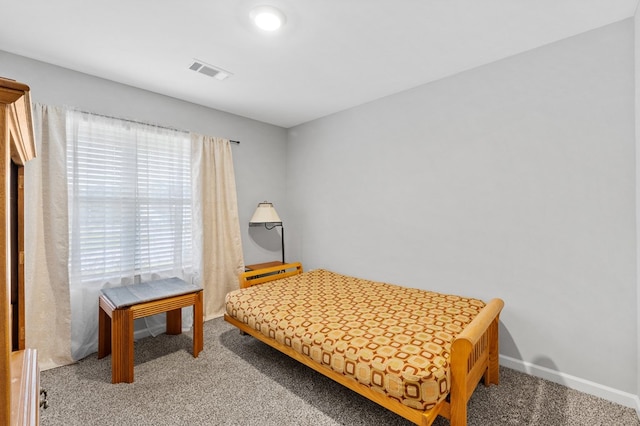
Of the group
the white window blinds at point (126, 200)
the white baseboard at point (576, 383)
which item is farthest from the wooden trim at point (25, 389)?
the white baseboard at point (576, 383)

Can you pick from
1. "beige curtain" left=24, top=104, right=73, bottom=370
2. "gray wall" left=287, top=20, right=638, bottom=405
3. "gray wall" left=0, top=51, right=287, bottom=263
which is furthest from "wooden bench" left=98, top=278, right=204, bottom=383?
"gray wall" left=287, top=20, right=638, bottom=405

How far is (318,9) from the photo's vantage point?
1810mm

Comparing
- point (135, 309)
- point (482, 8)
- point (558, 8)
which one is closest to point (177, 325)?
point (135, 309)

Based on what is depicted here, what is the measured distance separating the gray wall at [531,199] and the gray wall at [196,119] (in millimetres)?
1479

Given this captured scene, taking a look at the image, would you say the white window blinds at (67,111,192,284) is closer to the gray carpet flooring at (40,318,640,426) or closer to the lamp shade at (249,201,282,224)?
the lamp shade at (249,201,282,224)

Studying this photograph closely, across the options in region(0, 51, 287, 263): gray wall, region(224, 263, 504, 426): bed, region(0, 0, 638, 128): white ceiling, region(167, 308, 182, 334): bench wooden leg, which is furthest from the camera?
region(167, 308, 182, 334): bench wooden leg

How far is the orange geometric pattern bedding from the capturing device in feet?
4.97

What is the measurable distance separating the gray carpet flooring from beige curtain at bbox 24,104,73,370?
27 centimetres

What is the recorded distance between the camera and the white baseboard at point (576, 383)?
1.91 m

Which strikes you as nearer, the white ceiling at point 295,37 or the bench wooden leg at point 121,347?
the white ceiling at point 295,37

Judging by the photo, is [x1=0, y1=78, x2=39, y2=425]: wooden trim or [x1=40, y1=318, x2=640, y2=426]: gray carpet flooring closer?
[x1=0, y1=78, x2=39, y2=425]: wooden trim

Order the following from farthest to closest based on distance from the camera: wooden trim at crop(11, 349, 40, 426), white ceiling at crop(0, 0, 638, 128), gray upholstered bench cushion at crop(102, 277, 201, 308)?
gray upholstered bench cushion at crop(102, 277, 201, 308)
white ceiling at crop(0, 0, 638, 128)
wooden trim at crop(11, 349, 40, 426)

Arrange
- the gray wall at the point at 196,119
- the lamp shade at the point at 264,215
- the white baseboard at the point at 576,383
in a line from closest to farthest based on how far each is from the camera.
→ 1. the white baseboard at the point at 576,383
2. the gray wall at the point at 196,119
3. the lamp shade at the point at 264,215

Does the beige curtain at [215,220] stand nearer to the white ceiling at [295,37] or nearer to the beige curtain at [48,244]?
the white ceiling at [295,37]
